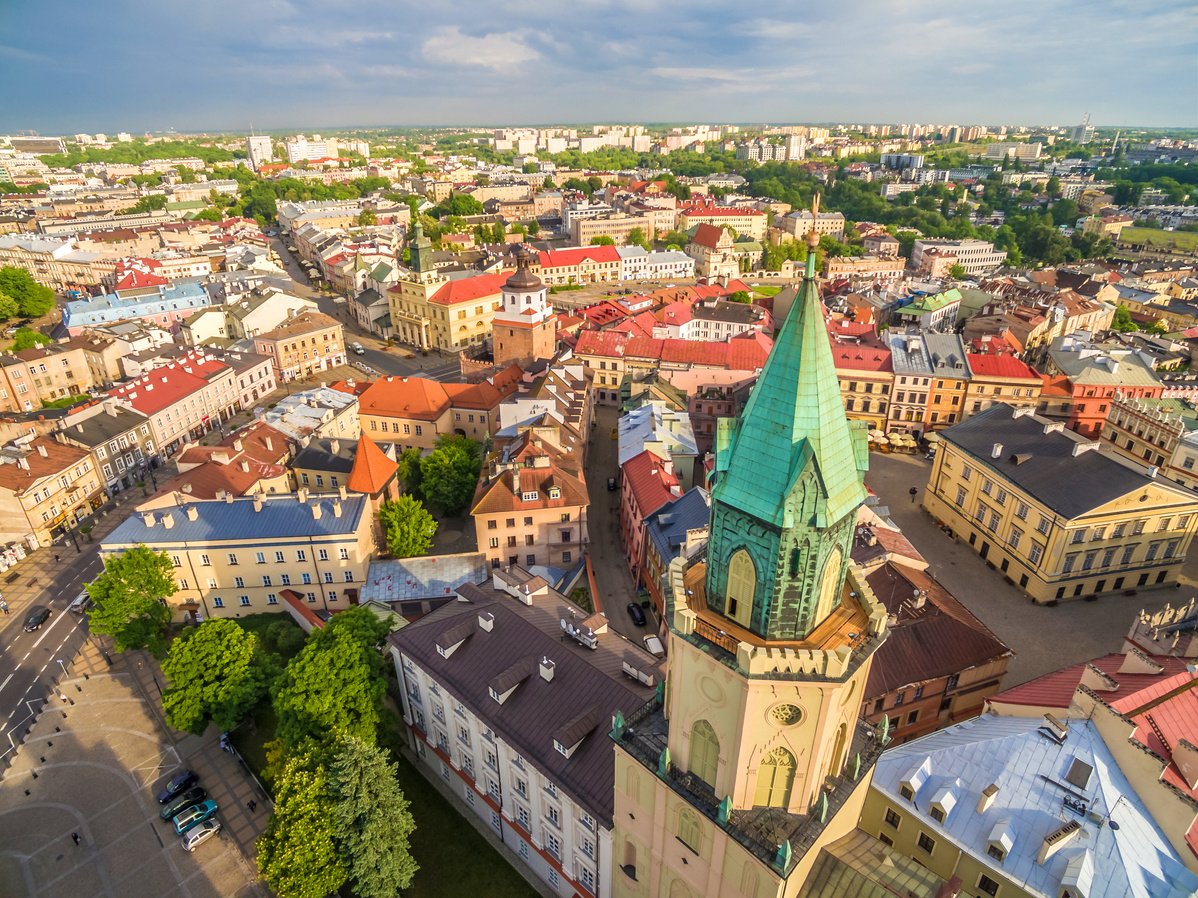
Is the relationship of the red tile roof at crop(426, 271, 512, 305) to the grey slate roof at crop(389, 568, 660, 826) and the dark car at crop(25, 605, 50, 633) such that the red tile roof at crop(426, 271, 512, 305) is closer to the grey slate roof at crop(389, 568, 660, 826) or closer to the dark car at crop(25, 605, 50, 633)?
the dark car at crop(25, 605, 50, 633)

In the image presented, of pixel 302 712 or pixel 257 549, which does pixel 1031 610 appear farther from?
pixel 257 549

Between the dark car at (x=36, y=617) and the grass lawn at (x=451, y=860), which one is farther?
the dark car at (x=36, y=617)

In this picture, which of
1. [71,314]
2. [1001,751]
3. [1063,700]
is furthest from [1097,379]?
[71,314]

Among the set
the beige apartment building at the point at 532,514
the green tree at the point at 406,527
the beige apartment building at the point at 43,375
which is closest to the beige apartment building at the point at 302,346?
the beige apartment building at the point at 43,375

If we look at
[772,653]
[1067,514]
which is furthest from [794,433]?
[1067,514]

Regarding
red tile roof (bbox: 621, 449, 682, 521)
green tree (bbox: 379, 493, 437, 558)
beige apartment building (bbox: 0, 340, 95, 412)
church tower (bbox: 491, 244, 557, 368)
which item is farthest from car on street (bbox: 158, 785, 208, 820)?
beige apartment building (bbox: 0, 340, 95, 412)

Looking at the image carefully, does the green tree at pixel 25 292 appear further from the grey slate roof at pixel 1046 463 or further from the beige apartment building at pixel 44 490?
the grey slate roof at pixel 1046 463
